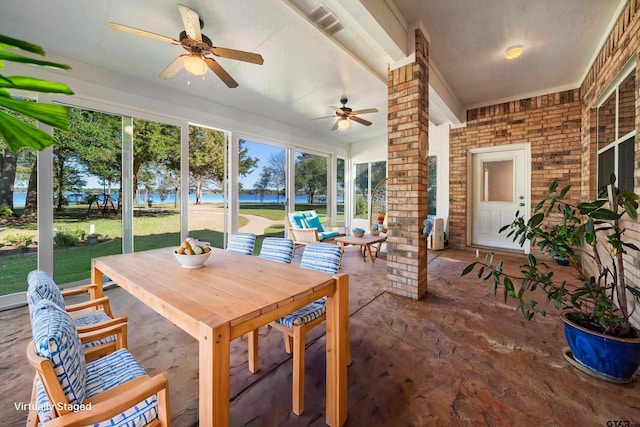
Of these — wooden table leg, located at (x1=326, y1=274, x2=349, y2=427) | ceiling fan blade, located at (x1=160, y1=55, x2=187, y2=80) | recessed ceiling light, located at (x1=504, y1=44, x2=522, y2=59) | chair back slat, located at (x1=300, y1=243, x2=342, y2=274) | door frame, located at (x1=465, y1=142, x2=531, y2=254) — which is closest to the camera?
wooden table leg, located at (x1=326, y1=274, x2=349, y2=427)

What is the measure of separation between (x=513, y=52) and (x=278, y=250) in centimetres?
364

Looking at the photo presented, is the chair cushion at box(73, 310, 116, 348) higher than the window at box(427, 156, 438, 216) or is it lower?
lower

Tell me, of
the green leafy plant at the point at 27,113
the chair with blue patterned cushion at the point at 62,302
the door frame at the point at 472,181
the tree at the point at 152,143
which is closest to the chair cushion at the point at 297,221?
the tree at the point at 152,143

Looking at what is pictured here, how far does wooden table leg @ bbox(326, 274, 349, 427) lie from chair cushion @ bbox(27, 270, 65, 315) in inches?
50.0

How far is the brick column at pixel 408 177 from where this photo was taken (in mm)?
2756

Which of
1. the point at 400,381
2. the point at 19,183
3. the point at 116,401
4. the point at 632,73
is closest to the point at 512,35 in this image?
the point at 632,73

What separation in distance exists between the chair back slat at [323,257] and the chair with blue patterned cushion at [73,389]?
1127mm

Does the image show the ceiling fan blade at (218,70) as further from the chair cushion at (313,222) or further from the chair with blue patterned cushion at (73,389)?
the chair cushion at (313,222)

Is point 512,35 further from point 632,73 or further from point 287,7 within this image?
point 287,7

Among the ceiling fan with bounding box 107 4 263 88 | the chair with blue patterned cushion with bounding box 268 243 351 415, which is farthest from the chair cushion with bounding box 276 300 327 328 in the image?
the ceiling fan with bounding box 107 4 263 88

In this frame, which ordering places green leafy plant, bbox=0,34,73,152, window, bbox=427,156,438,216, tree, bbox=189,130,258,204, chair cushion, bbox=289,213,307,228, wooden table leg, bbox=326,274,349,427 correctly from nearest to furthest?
green leafy plant, bbox=0,34,73,152
wooden table leg, bbox=326,274,349,427
tree, bbox=189,130,258,204
chair cushion, bbox=289,213,307,228
window, bbox=427,156,438,216

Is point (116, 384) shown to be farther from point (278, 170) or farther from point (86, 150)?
point (278, 170)

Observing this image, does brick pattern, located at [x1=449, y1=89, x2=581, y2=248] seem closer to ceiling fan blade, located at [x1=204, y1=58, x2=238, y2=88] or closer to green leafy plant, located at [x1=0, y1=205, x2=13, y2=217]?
ceiling fan blade, located at [x1=204, y1=58, x2=238, y2=88]

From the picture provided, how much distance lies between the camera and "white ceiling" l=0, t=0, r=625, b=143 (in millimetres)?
2307
